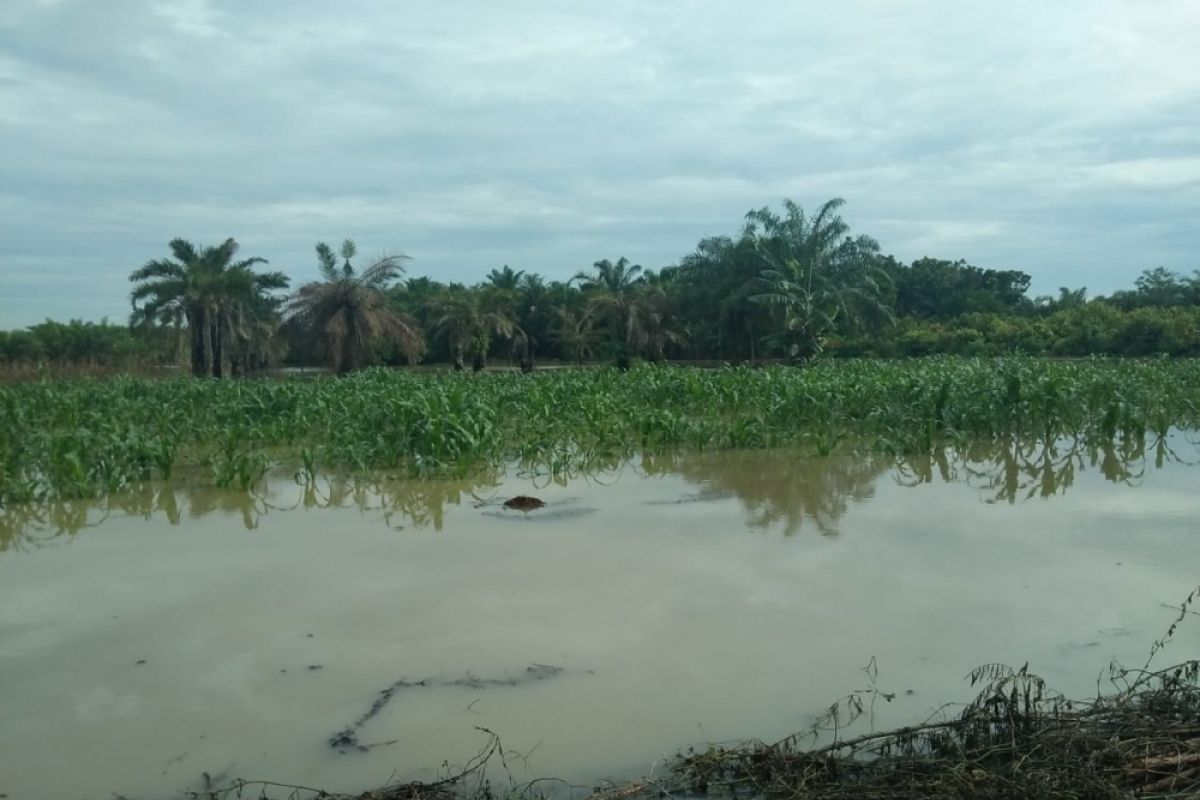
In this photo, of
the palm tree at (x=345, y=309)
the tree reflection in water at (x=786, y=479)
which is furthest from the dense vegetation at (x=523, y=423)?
the palm tree at (x=345, y=309)

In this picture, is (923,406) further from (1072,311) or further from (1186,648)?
(1072,311)

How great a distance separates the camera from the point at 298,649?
14.9ft

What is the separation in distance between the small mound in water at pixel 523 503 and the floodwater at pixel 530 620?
152 millimetres

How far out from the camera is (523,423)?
12750 mm

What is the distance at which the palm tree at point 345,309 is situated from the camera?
30.2 metres

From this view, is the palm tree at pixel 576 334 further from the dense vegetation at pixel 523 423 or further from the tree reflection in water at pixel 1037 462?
the tree reflection in water at pixel 1037 462

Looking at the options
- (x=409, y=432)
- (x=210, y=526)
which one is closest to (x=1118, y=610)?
(x=210, y=526)

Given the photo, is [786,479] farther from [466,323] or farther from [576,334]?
[576,334]

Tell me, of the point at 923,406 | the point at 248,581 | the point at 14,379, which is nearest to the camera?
the point at 248,581

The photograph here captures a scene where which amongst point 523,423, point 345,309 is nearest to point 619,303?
point 345,309

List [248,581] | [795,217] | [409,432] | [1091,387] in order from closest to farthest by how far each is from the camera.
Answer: [248,581], [409,432], [1091,387], [795,217]

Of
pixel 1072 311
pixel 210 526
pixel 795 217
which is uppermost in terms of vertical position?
pixel 795 217

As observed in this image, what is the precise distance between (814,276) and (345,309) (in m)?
15.8

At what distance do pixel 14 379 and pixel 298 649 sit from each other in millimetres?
27956
